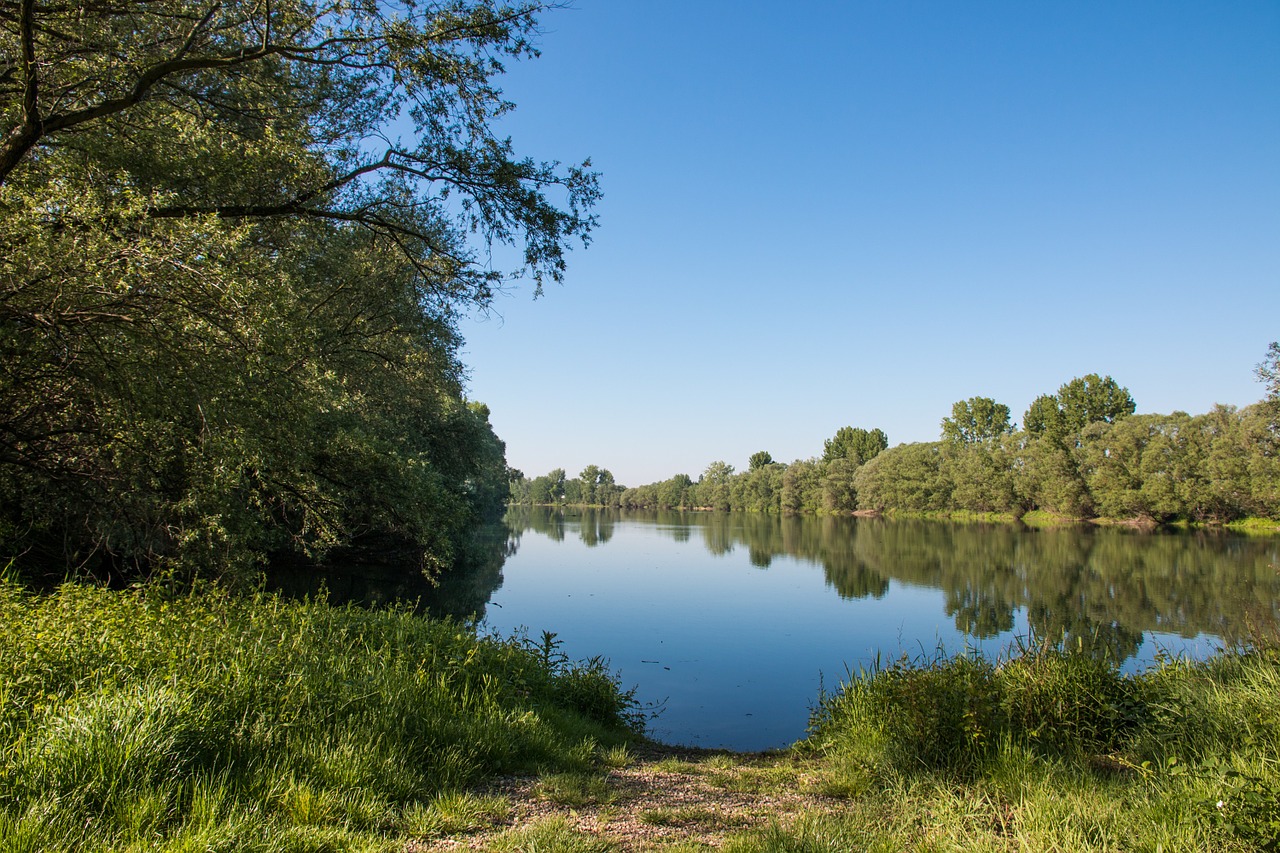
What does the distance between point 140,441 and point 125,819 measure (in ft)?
15.3

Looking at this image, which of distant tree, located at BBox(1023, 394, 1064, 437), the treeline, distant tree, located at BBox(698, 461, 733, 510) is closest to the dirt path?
the treeline

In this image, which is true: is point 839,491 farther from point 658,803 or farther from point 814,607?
point 658,803

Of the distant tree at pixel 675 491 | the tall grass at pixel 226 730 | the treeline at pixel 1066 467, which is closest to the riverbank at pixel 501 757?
the tall grass at pixel 226 730

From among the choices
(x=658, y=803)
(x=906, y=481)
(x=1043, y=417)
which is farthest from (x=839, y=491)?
(x=658, y=803)

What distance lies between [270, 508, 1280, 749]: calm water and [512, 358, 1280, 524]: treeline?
9.23 meters

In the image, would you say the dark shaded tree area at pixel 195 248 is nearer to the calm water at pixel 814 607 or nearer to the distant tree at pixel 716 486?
the calm water at pixel 814 607

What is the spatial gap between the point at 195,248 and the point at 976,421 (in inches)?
3920

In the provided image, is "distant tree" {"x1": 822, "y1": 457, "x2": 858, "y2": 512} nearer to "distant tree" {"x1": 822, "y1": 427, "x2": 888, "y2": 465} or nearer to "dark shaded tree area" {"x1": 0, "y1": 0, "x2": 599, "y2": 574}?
"distant tree" {"x1": 822, "y1": 427, "x2": 888, "y2": 465}

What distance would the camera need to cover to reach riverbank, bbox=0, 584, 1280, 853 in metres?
3.54

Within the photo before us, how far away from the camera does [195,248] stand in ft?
20.0

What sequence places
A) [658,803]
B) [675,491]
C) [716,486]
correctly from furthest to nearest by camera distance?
[675,491] < [716,486] < [658,803]

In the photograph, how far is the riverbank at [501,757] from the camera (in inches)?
139

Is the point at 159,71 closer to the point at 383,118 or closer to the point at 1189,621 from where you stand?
the point at 383,118

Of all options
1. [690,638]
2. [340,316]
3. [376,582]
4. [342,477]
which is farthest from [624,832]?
[376,582]
